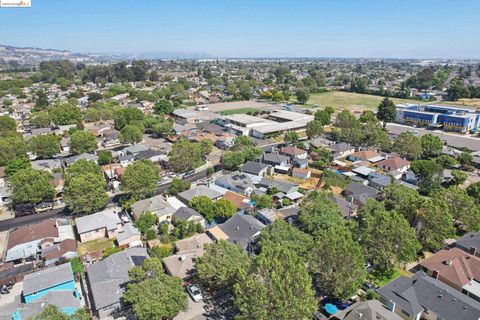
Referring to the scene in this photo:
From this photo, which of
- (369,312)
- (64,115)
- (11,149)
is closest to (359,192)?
(369,312)

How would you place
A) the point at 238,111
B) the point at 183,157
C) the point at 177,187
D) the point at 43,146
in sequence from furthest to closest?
the point at 238,111, the point at 43,146, the point at 183,157, the point at 177,187

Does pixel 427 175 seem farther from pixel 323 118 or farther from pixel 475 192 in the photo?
pixel 323 118

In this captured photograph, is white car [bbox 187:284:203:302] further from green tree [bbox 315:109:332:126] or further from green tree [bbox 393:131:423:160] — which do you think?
green tree [bbox 315:109:332:126]

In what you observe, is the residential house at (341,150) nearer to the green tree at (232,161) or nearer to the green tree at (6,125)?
the green tree at (232,161)

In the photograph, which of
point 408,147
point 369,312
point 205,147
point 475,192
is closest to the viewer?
point 369,312

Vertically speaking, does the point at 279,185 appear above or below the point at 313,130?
below

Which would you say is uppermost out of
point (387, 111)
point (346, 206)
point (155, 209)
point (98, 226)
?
point (387, 111)

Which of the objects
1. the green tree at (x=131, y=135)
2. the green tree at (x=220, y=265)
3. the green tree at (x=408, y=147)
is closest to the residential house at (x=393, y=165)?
the green tree at (x=408, y=147)
